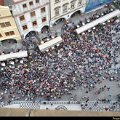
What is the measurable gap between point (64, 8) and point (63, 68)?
11.8 m

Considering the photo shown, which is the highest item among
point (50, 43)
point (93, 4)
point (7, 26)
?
point (93, 4)

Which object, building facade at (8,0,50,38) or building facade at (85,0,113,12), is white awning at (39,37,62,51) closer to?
building facade at (8,0,50,38)

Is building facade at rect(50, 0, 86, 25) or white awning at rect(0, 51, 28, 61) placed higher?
building facade at rect(50, 0, 86, 25)

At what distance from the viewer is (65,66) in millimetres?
40469

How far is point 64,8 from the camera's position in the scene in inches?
1695

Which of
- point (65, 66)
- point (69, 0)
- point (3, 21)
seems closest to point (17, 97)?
point (65, 66)

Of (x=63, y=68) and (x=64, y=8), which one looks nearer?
(x=63, y=68)

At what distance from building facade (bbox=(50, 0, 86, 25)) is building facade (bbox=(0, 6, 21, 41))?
24.7 ft

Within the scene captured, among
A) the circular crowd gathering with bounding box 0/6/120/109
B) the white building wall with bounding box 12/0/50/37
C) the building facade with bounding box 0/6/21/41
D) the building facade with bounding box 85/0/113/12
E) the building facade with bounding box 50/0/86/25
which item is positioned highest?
the building facade with bounding box 85/0/113/12

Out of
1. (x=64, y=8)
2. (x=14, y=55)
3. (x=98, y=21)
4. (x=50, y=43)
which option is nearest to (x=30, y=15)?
(x=50, y=43)

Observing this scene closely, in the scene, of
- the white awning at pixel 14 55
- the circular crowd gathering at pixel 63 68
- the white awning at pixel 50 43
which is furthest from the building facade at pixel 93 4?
the white awning at pixel 14 55

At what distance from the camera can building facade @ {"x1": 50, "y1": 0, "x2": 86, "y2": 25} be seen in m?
40.6

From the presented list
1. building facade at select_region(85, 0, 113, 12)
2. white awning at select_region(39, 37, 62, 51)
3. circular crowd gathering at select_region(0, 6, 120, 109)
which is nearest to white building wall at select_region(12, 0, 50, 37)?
circular crowd gathering at select_region(0, 6, 120, 109)

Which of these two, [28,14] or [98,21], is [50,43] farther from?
[98,21]
